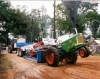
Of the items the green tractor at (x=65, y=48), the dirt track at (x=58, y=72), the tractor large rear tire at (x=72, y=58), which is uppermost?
the green tractor at (x=65, y=48)

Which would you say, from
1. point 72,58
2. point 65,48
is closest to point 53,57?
point 65,48

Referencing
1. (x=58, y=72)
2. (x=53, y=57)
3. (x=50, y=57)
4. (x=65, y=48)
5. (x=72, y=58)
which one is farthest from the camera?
(x=72, y=58)

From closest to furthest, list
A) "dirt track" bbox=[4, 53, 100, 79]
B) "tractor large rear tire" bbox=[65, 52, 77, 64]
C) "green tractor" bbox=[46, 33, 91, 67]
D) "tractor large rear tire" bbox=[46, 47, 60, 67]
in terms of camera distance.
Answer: "dirt track" bbox=[4, 53, 100, 79] < "green tractor" bbox=[46, 33, 91, 67] < "tractor large rear tire" bbox=[46, 47, 60, 67] < "tractor large rear tire" bbox=[65, 52, 77, 64]

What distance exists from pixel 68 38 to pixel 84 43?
99 centimetres

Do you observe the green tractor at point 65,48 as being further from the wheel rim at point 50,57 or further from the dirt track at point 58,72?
the dirt track at point 58,72

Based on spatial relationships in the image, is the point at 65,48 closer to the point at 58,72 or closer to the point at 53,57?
the point at 53,57

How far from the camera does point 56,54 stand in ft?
39.0

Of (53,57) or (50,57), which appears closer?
(53,57)

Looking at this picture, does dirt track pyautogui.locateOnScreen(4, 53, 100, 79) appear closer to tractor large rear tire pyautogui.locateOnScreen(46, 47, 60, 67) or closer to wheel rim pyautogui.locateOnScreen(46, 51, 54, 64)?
tractor large rear tire pyautogui.locateOnScreen(46, 47, 60, 67)

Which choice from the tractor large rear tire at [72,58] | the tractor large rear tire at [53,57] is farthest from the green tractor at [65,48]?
the tractor large rear tire at [72,58]

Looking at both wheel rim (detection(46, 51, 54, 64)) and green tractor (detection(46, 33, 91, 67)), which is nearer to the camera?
green tractor (detection(46, 33, 91, 67))

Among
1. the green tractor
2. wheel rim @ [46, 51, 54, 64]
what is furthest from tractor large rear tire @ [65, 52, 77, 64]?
wheel rim @ [46, 51, 54, 64]

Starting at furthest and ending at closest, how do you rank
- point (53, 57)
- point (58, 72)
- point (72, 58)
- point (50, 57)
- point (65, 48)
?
point (72, 58) → point (50, 57) → point (65, 48) → point (53, 57) → point (58, 72)

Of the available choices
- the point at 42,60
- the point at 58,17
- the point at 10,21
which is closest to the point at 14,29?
the point at 10,21
